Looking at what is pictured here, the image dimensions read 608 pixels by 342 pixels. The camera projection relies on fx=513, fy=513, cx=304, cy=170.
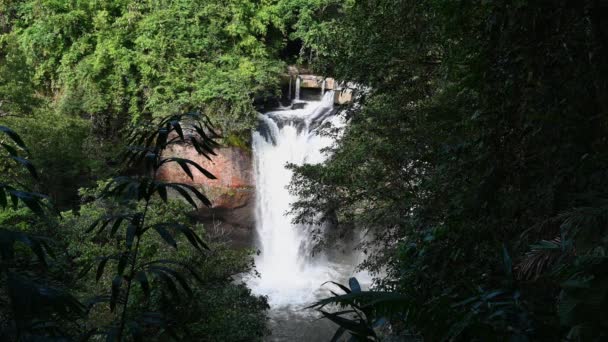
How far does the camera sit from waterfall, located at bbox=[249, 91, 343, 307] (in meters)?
15.6

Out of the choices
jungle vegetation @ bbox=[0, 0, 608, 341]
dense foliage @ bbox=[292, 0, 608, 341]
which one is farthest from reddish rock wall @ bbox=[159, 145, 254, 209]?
dense foliage @ bbox=[292, 0, 608, 341]

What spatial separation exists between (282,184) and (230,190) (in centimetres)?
164

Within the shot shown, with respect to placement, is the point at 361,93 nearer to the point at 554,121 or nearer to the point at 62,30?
the point at 554,121

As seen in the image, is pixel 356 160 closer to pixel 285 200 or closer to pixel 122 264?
pixel 122 264

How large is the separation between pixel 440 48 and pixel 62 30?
1547 cm

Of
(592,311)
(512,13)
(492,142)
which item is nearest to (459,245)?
(492,142)

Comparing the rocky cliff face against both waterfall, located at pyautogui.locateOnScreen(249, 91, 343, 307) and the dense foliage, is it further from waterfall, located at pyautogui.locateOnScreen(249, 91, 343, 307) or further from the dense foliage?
the dense foliage

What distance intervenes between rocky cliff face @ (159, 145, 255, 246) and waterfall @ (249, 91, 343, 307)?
29cm

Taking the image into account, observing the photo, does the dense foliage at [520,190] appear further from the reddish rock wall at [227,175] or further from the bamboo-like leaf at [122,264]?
the reddish rock wall at [227,175]

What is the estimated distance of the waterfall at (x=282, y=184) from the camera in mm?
15617

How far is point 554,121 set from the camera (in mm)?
2957

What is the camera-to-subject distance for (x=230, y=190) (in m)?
16.1

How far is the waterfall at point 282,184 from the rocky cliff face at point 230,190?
29cm

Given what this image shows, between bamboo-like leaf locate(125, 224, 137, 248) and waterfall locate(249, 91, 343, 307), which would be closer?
bamboo-like leaf locate(125, 224, 137, 248)
